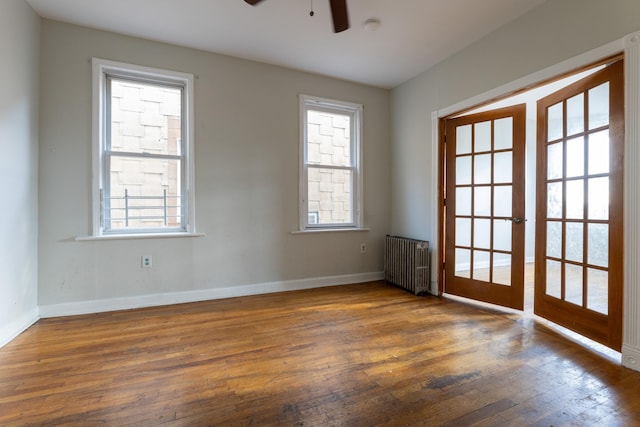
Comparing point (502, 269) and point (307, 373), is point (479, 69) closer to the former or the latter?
point (502, 269)

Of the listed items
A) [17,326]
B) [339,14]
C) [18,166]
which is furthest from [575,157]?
[17,326]

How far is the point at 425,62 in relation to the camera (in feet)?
11.6

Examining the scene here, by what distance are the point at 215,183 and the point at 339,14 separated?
2.12 meters

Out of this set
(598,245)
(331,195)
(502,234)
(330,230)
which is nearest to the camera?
(598,245)

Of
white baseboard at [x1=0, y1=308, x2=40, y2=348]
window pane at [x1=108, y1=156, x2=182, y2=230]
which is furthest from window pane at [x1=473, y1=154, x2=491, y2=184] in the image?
white baseboard at [x1=0, y1=308, x2=40, y2=348]

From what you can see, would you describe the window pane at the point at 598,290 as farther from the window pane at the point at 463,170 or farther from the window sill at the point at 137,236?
the window sill at the point at 137,236

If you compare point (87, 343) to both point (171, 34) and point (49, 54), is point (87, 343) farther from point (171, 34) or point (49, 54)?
point (171, 34)

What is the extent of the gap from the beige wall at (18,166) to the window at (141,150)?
448mm

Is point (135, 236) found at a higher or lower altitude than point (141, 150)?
lower

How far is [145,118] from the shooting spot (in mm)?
3168

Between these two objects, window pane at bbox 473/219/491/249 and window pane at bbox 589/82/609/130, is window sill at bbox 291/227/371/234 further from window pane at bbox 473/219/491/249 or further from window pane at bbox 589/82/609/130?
window pane at bbox 589/82/609/130

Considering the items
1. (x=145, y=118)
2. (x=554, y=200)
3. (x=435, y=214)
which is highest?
(x=145, y=118)

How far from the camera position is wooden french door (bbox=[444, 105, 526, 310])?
2959 millimetres

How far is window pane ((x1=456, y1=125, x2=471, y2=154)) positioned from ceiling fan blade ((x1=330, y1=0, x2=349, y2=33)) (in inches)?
74.1
